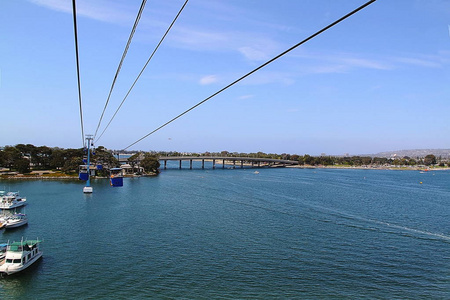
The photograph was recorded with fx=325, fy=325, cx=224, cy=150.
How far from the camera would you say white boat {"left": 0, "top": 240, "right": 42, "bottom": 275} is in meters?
8.78

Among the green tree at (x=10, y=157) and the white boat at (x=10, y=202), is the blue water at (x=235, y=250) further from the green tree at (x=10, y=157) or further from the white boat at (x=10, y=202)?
the green tree at (x=10, y=157)

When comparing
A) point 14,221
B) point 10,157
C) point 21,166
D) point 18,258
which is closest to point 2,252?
point 18,258

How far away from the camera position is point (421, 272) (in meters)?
9.48

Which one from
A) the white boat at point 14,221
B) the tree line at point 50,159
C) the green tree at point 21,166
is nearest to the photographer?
the white boat at point 14,221

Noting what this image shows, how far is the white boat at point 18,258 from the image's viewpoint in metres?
8.78

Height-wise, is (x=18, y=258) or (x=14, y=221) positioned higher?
(x=14, y=221)

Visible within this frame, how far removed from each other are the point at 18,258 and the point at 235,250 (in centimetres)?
636

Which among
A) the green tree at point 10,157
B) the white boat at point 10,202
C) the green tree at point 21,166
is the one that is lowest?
the white boat at point 10,202

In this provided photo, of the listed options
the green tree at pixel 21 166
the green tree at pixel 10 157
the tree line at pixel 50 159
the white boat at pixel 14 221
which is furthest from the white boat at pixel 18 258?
the green tree at pixel 10 157

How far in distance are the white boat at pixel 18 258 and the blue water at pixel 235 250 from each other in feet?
0.81

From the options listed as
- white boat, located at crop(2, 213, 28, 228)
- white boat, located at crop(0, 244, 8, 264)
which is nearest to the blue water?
white boat, located at crop(2, 213, 28, 228)

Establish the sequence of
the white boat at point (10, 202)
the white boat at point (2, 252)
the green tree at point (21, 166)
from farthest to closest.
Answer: the green tree at point (21, 166), the white boat at point (10, 202), the white boat at point (2, 252)

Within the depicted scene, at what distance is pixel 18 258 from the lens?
29.4 ft

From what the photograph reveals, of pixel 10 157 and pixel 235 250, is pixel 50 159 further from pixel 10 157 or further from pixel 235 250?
pixel 235 250
